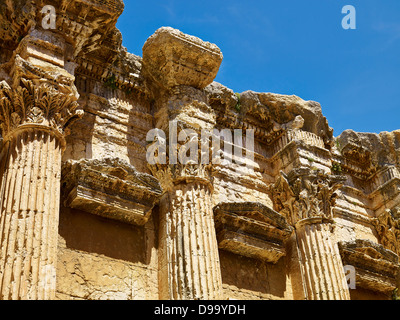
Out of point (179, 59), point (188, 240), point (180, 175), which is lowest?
point (188, 240)

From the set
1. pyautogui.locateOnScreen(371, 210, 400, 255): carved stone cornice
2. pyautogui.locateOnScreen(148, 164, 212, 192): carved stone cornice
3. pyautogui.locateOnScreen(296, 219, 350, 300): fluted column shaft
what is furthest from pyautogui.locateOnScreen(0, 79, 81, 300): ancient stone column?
pyautogui.locateOnScreen(371, 210, 400, 255): carved stone cornice

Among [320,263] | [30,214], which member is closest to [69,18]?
[30,214]

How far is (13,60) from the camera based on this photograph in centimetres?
852

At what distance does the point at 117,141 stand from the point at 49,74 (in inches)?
84.3

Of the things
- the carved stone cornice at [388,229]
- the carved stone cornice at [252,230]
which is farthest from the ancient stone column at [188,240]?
the carved stone cornice at [388,229]

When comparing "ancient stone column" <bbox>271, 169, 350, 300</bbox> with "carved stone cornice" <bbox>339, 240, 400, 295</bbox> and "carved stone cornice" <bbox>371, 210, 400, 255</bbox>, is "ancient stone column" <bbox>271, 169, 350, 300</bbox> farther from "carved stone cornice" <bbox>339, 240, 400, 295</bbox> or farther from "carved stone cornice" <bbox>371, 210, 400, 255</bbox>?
"carved stone cornice" <bbox>371, 210, 400, 255</bbox>

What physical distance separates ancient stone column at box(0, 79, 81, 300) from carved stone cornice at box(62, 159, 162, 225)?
0.75 metres

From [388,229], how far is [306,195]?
2996 millimetres

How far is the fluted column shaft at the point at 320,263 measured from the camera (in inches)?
402

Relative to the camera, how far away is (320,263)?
413 inches

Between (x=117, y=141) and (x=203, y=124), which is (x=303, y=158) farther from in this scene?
(x=117, y=141)

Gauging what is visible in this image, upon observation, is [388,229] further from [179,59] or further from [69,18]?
[69,18]

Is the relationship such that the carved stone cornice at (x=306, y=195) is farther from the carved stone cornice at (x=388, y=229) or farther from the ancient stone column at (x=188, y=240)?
the carved stone cornice at (x=388, y=229)

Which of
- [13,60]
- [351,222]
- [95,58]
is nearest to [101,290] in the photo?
[13,60]
